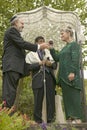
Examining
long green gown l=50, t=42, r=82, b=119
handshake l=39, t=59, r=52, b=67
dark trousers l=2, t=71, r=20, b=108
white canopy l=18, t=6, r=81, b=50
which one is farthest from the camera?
white canopy l=18, t=6, r=81, b=50

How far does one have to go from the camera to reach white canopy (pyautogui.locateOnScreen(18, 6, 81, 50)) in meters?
7.61

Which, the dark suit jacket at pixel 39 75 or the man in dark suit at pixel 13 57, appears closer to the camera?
the man in dark suit at pixel 13 57

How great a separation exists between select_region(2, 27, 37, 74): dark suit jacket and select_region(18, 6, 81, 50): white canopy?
1.57m

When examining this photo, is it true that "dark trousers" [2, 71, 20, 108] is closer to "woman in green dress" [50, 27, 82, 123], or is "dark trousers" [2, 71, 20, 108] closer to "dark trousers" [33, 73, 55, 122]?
"dark trousers" [33, 73, 55, 122]

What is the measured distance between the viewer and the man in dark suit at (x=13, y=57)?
5883mm

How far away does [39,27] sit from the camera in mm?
7770

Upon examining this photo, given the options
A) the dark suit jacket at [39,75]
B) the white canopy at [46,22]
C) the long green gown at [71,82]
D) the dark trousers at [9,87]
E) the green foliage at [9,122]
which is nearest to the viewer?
the green foliage at [9,122]

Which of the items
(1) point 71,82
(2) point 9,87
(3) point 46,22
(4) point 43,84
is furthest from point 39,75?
(3) point 46,22

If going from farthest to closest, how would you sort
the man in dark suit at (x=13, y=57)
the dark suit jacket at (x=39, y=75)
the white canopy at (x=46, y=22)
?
the white canopy at (x=46, y=22)
the dark suit jacket at (x=39, y=75)
the man in dark suit at (x=13, y=57)

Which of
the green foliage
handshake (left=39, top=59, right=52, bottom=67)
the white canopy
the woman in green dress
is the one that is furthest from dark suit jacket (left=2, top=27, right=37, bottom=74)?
the green foliage

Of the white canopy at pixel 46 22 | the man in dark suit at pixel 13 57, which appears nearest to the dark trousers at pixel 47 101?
the man in dark suit at pixel 13 57

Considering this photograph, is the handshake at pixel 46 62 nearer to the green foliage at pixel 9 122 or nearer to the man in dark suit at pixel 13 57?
the man in dark suit at pixel 13 57

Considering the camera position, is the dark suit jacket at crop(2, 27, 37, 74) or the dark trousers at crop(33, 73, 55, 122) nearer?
the dark suit jacket at crop(2, 27, 37, 74)

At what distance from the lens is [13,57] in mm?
5980
